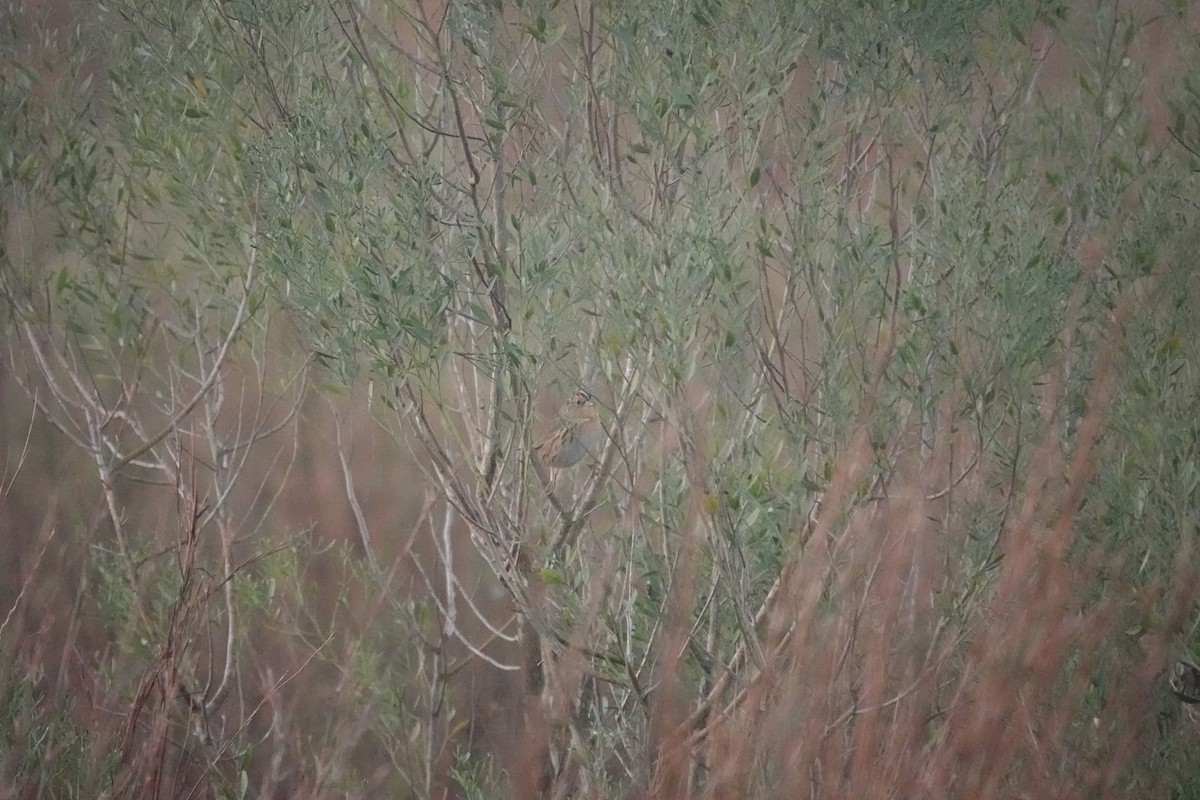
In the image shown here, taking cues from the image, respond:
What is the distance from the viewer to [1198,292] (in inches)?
108

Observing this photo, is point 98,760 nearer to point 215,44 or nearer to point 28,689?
point 28,689

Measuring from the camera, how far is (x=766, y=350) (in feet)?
9.51

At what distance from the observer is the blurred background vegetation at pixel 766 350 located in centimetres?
235

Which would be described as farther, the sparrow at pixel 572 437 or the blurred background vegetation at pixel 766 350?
the sparrow at pixel 572 437

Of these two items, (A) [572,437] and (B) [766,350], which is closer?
(B) [766,350]

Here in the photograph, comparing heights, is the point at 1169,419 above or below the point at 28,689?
above

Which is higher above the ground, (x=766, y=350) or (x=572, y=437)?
(x=766, y=350)

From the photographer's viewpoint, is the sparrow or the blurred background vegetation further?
the sparrow

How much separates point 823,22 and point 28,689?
2745mm

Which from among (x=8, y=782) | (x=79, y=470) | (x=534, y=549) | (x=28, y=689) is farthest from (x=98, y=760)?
(x=79, y=470)

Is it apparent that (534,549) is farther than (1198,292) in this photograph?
Yes

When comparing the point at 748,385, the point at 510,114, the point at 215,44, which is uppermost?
the point at 215,44

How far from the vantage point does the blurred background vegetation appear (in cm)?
235

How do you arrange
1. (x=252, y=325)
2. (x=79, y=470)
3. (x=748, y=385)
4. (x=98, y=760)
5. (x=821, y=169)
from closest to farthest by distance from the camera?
(x=98, y=760)
(x=821, y=169)
(x=748, y=385)
(x=252, y=325)
(x=79, y=470)
